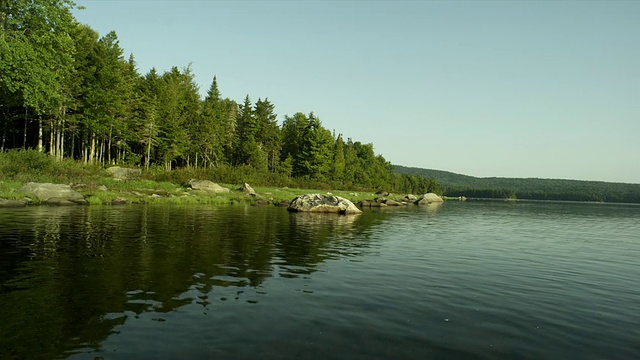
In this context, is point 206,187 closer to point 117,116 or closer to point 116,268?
point 117,116

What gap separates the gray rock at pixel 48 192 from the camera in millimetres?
30109

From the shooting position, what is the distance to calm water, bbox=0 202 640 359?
559 centimetres

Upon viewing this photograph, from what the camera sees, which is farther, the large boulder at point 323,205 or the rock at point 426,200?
the rock at point 426,200

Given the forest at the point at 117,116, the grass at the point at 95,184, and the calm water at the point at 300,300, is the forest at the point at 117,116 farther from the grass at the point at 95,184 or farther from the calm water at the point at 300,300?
the calm water at the point at 300,300

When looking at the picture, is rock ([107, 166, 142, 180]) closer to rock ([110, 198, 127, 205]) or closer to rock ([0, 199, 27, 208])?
rock ([110, 198, 127, 205])

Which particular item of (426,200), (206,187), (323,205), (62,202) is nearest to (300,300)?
(323,205)

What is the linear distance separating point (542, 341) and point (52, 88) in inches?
1634

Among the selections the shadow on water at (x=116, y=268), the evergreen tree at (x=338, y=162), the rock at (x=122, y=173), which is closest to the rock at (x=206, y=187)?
the rock at (x=122, y=173)

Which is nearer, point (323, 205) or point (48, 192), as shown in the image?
point (48, 192)

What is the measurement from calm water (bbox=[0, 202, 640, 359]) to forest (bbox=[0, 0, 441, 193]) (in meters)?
25.9

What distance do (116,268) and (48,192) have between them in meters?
26.5

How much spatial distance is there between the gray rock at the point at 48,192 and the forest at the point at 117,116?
24.1 feet

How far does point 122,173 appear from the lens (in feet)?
158

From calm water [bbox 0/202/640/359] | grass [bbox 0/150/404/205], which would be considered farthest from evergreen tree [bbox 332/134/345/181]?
calm water [bbox 0/202/640/359]
